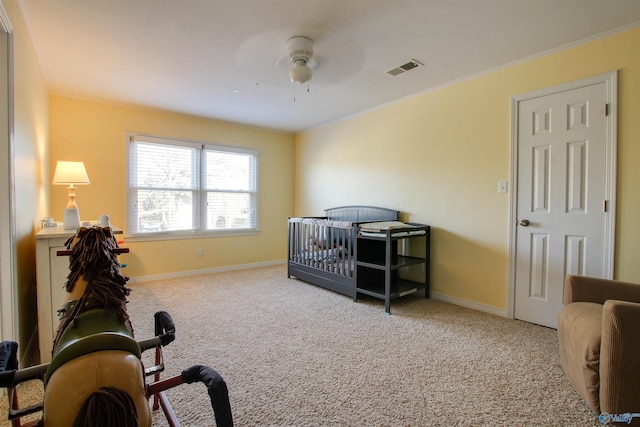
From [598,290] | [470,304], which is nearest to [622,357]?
[598,290]

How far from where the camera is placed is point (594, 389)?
149 cm

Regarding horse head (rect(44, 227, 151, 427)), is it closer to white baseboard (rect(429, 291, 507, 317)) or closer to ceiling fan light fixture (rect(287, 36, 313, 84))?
ceiling fan light fixture (rect(287, 36, 313, 84))

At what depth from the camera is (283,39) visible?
2.37 meters

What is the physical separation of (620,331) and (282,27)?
2.65m

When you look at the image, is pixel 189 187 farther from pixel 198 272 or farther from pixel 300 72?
pixel 300 72

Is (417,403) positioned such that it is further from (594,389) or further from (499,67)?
(499,67)

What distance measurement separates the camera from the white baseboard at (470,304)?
289 cm

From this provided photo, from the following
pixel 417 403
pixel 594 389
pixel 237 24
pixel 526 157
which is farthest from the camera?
pixel 526 157

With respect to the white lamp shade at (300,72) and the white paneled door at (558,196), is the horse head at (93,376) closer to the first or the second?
the white lamp shade at (300,72)

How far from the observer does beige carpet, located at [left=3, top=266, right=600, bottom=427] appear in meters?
1.53

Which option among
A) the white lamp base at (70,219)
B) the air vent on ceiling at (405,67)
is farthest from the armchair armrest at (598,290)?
the white lamp base at (70,219)

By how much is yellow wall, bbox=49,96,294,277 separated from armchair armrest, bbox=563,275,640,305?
4.20 metres

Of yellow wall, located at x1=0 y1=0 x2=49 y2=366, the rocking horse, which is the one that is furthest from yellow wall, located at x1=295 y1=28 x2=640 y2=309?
yellow wall, located at x1=0 y1=0 x2=49 y2=366

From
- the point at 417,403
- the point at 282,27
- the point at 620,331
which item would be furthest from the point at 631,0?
the point at 417,403
